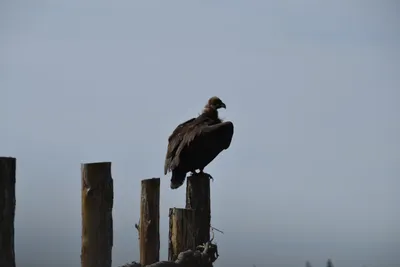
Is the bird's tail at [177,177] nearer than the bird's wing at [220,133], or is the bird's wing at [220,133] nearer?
the bird's tail at [177,177]

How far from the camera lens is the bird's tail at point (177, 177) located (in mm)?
12391

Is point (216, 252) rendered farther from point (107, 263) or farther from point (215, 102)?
point (215, 102)

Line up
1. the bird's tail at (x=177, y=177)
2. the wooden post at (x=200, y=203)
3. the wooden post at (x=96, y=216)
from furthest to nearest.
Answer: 1. the bird's tail at (x=177, y=177)
2. the wooden post at (x=200, y=203)
3. the wooden post at (x=96, y=216)

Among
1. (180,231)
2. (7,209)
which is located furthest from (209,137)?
(7,209)

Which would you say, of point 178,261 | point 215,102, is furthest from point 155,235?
point 215,102

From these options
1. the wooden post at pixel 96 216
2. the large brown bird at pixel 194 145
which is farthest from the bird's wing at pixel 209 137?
the wooden post at pixel 96 216

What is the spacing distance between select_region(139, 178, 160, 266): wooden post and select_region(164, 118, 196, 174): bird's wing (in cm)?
153

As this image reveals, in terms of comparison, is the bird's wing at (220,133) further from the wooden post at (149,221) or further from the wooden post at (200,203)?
the wooden post at (149,221)

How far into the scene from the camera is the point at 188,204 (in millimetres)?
10789

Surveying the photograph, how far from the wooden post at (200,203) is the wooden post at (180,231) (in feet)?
0.30

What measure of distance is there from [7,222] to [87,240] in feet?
4.27

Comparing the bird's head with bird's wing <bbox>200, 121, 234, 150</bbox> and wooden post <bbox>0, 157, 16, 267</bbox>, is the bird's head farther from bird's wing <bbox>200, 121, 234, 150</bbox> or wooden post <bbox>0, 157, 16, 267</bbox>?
wooden post <bbox>0, 157, 16, 267</bbox>

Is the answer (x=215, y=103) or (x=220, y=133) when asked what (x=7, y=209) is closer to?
(x=220, y=133)

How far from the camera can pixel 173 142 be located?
12.9 meters
